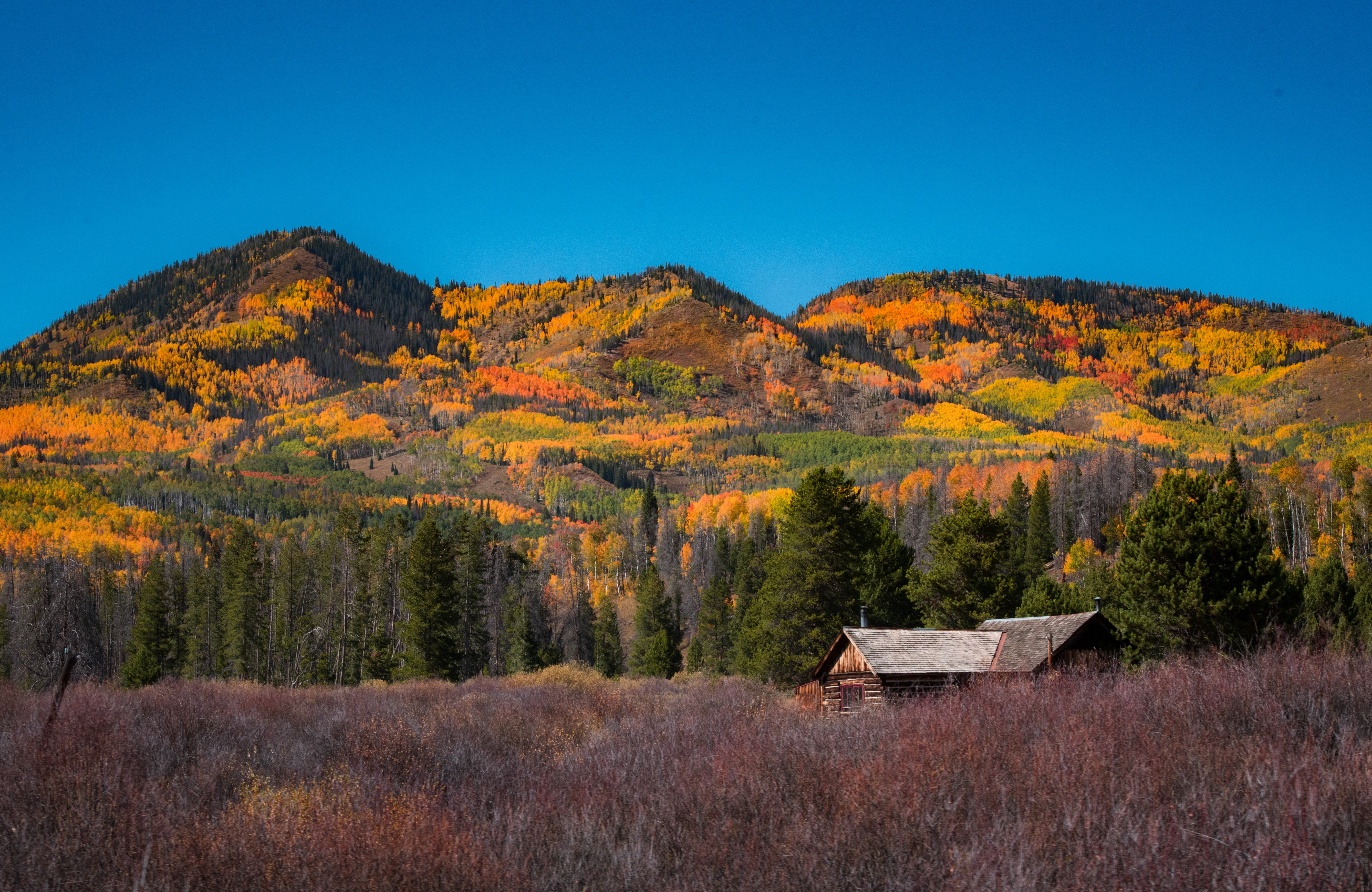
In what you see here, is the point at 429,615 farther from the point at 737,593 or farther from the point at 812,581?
the point at 737,593

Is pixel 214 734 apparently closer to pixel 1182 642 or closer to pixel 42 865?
pixel 42 865

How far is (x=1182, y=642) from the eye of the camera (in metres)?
27.2

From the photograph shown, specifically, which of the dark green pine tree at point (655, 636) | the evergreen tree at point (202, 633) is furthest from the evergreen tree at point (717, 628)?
the evergreen tree at point (202, 633)

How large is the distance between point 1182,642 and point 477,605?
1409 inches

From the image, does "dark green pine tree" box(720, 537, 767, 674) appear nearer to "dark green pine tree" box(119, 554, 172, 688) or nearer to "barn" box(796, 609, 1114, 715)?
"barn" box(796, 609, 1114, 715)

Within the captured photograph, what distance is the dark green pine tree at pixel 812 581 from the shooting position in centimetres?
3362

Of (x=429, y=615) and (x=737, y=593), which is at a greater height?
(x=429, y=615)

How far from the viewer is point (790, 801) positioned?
9.39m

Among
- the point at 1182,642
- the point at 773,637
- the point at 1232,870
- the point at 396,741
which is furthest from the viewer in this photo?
the point at 773,637

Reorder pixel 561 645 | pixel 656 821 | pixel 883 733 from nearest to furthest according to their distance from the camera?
pixel 656 821 < pixel 883 733 < pixel 561 645

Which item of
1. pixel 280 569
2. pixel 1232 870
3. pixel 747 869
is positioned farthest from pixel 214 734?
pixel 280 569

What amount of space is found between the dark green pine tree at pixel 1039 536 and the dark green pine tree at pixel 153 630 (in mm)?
61894

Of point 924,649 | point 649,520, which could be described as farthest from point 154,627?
point 649,520

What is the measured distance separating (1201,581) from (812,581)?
516 inches
